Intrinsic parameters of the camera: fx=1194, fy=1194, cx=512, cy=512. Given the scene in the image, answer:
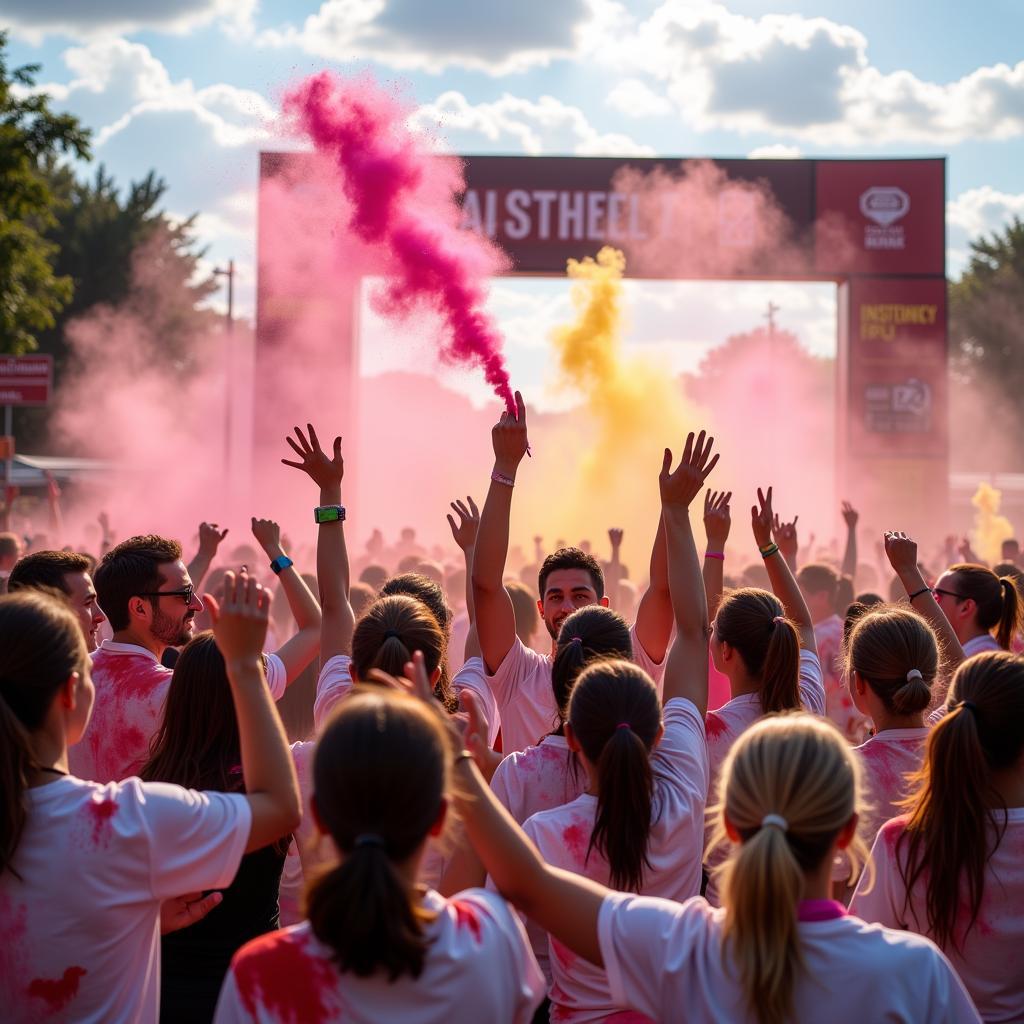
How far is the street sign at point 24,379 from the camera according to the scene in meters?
13.9

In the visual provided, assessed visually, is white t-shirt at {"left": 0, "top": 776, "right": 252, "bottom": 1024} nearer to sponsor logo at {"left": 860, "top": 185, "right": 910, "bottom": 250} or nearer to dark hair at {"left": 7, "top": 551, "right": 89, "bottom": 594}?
dark hair at {"left": 7, "top": 551, "right": 89, "bottom": 594}

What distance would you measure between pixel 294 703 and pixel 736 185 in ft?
59.2

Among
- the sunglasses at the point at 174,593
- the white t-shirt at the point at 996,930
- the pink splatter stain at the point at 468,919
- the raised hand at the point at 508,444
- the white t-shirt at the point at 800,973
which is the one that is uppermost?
the raised hand at the point at 508,444

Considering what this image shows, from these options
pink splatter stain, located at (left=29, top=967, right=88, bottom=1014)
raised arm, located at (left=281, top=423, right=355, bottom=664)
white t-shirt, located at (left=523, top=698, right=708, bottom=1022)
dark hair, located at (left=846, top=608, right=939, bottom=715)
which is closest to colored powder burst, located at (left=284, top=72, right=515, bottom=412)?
raised arm, located at (left=281, top=423, right=355, bottom=664)

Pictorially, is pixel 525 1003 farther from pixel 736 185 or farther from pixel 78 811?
pixel 736 185

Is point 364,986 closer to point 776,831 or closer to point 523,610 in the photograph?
point 776,831

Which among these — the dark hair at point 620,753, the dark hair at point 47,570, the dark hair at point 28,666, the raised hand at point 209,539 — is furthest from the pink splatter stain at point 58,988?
the raised hand at point 209,539

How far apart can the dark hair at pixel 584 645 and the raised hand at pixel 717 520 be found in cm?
156

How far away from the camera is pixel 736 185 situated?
21.7 metres

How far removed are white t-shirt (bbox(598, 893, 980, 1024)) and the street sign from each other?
12981 millimetres

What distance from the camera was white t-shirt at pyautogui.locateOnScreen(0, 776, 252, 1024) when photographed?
2594 millimetres

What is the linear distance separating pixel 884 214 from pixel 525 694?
65.4 ft

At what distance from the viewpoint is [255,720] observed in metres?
2.73

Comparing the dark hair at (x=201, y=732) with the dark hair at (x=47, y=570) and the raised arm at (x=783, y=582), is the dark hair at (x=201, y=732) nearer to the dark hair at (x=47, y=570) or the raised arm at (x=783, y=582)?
the dark hair at (x=47, y=570)
